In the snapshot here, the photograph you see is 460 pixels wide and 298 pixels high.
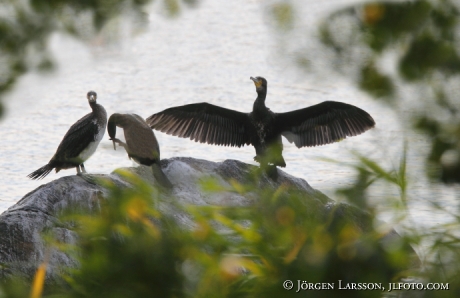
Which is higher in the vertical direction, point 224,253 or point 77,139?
point 77,139

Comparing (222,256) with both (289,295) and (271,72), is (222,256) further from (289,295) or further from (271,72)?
(271,72)

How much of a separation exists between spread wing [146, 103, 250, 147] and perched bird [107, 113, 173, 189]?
2.63ft

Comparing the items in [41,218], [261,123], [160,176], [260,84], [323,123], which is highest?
[260,84]

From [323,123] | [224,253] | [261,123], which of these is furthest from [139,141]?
[224,253]

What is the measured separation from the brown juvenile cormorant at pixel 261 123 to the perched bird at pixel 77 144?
3.35 ft

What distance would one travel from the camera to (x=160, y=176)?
16.2 ft

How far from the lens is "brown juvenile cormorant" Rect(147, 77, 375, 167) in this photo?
19.8 feet

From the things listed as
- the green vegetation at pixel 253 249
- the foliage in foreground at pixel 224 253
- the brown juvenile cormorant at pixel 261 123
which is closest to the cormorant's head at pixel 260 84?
the brown juvenile cormorant at pixel 261 123

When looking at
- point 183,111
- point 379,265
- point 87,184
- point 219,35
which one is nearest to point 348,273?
point 379,265

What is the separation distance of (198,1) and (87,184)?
5.60ft

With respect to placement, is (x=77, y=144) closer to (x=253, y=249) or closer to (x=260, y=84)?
(x=260, y=84)

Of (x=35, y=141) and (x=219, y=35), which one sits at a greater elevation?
(x=219, y=35)

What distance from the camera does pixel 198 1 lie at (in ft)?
11.6

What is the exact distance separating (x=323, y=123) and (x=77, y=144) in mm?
2254
